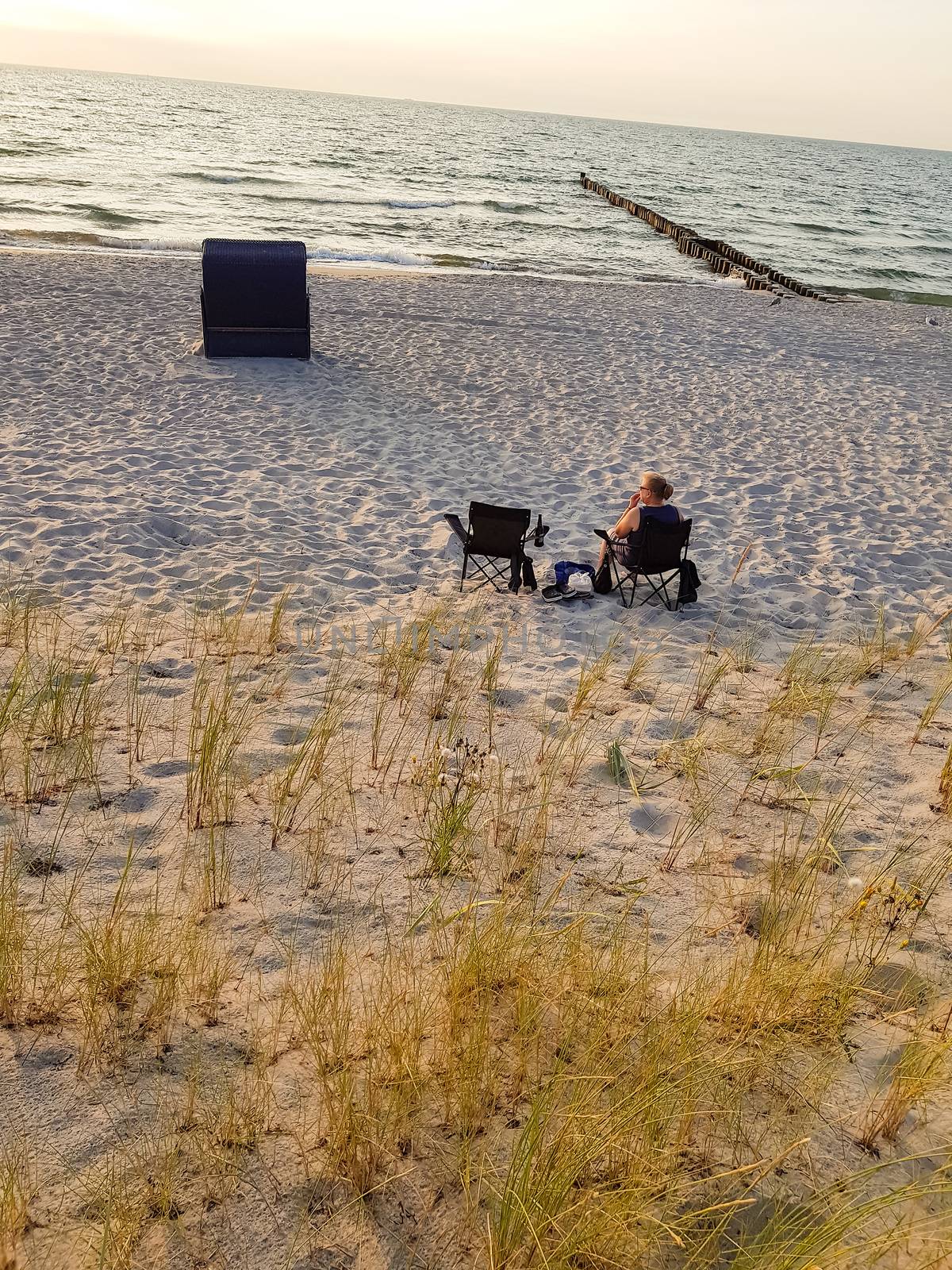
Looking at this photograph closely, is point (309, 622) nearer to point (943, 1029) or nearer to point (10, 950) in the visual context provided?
point (10, 950)

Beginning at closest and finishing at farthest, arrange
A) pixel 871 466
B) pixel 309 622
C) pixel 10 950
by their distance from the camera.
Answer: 1. pixel 10 950
2. pixel 309 622
3. pixel 871 466

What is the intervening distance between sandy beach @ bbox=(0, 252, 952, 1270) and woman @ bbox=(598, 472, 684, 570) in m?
0.46

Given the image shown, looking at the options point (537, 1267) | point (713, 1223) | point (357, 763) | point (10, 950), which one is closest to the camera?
point (537, 1267)

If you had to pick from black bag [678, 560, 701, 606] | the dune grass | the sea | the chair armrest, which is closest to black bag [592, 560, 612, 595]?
black bag [678, 560, 701, 606]

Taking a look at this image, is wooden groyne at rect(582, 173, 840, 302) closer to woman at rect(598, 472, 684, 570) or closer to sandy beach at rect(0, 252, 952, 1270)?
sandy beach at rect(0, 252, 952, 1270)

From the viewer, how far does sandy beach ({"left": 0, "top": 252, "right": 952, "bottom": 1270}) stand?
2.36 meters

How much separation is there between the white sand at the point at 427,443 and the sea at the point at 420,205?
27.0 ft

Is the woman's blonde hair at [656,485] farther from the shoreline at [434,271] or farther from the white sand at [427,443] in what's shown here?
the shoreline at [434,271]

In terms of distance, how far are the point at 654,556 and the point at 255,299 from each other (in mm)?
7175

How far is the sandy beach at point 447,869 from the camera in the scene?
236cm

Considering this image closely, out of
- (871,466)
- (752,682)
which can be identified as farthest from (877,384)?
(752,682)

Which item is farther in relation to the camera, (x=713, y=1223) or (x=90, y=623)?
(x=90, y=623)

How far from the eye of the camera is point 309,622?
5.97 m

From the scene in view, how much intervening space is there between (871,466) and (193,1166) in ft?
31.3
